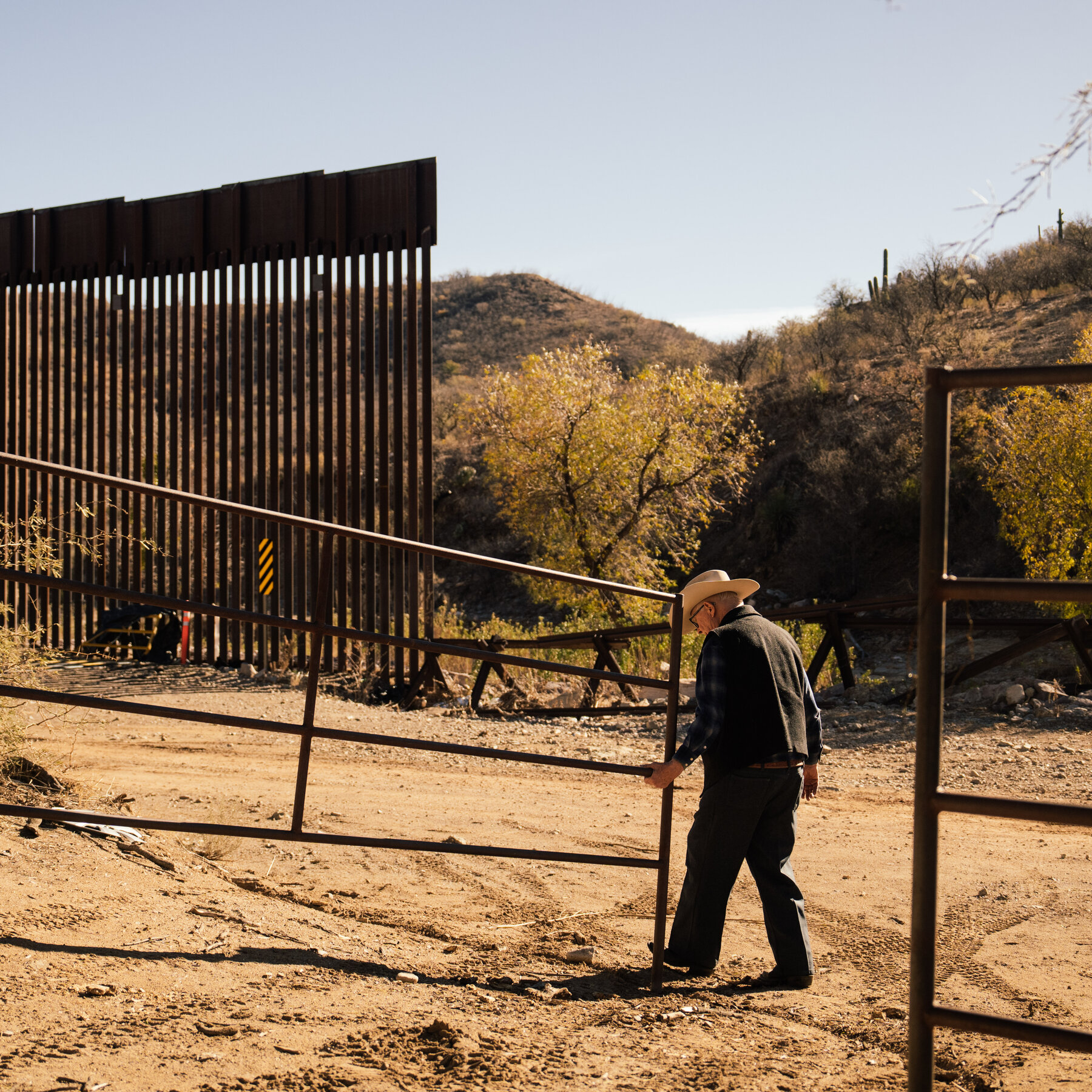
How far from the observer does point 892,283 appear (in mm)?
42375

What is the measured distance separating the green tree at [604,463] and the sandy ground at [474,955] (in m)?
12.3

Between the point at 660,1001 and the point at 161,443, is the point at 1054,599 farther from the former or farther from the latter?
the point at 161,443

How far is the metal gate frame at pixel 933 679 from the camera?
2275 millimetres

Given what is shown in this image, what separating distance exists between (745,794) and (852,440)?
2675 centimetres

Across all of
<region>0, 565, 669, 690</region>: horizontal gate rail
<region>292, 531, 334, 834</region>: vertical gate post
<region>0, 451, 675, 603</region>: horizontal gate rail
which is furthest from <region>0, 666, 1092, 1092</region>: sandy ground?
<region>0, 451, 675, 603</region>: horizontal gate rail

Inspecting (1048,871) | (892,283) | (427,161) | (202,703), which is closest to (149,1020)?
(1048,871)

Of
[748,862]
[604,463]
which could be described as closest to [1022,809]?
[748,862]

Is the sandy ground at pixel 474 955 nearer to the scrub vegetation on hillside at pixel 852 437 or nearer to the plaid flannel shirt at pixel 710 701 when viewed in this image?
the plaid flannel shirt at pixel 710 701

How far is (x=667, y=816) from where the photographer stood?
4.23 m

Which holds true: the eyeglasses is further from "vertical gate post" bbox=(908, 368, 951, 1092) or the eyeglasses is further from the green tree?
the green tree

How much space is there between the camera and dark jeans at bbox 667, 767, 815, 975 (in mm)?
4121

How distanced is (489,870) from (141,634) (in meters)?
11.1

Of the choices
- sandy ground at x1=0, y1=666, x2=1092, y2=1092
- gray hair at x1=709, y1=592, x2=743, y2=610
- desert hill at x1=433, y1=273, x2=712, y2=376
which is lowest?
sandy ground at x1=0, y1=666, x2=1092, y2=1092

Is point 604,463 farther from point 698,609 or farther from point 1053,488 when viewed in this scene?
point 698,609
